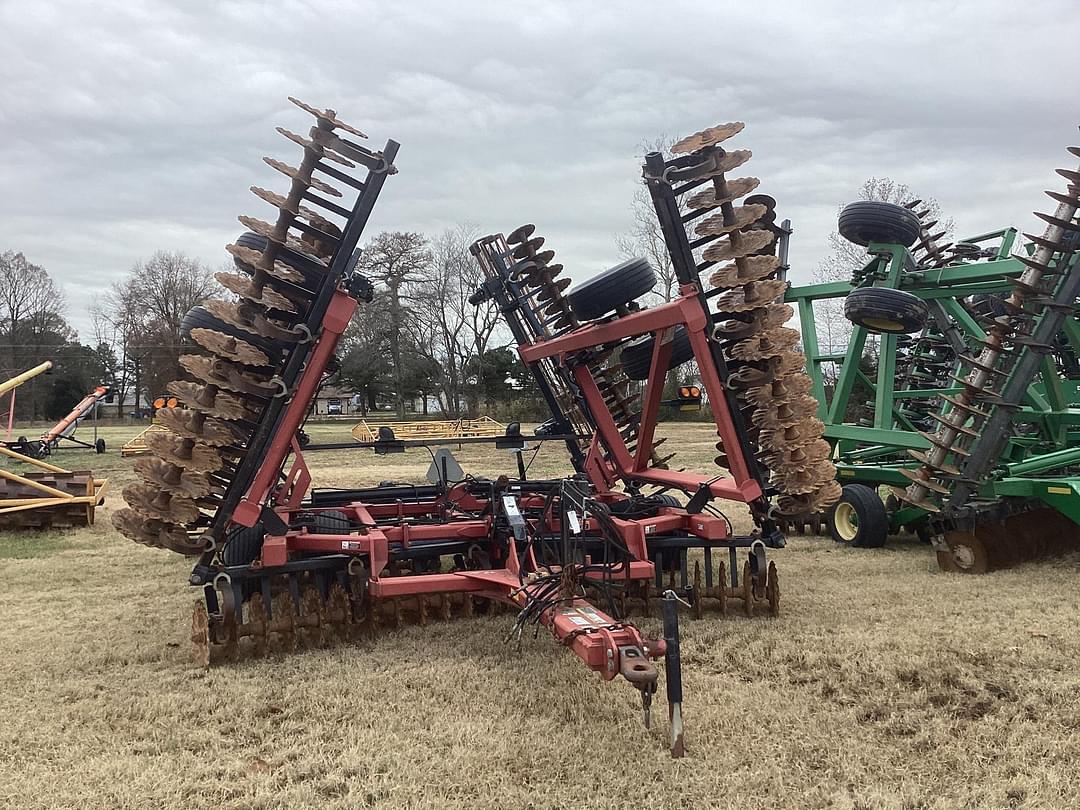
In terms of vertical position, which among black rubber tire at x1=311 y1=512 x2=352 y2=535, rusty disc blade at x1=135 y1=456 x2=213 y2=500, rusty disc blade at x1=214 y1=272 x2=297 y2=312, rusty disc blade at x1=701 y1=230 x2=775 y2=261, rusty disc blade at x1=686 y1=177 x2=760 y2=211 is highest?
rusty disc blade at x1=686 y1=177 x2=760 y2=211

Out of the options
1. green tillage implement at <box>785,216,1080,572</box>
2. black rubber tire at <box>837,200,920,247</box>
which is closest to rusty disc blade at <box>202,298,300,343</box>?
green tillage implement at <box>785,216,1080,572</box>

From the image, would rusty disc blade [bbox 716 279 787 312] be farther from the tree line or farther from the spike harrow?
the tree line

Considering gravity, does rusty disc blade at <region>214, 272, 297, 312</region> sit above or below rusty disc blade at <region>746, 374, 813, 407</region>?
above

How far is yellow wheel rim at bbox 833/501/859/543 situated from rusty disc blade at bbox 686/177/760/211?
455 centimetres

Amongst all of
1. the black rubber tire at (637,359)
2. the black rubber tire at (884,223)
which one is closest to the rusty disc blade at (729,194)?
the black rubber tire at (637,359)

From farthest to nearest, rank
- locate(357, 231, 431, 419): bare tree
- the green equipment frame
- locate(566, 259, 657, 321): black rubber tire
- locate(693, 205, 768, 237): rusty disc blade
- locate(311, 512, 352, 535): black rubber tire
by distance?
locate(357, 231, 431, 419): bare tree < the green equipment frame < locate(566, 259, 657, 321): black rubber tire < locate(311, 512, 352, 535): black rubber tire < locate(693, 205, 768, 237): rusty disc blade

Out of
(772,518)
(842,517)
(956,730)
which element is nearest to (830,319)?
(842,517)

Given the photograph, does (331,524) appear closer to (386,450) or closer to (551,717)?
(386,450)

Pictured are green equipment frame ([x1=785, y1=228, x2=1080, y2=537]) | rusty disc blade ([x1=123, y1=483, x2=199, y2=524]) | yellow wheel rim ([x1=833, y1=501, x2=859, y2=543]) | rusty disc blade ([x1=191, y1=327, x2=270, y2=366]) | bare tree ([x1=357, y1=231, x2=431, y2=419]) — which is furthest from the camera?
bare tree ([x1=357, y1=231, x2=431, y2=419])

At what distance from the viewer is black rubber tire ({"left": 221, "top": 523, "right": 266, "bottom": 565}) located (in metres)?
5.35

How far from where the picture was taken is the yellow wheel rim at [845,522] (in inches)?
338

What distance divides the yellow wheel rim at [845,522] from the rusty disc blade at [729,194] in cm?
455

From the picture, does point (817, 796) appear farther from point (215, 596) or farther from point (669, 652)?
point (215, 596)

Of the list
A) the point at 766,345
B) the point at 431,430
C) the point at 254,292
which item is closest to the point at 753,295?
the point at 766,345
